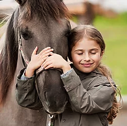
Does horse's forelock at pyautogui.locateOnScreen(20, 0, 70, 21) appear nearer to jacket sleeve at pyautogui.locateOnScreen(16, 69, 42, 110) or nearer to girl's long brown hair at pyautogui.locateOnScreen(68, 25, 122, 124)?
girl's long brown hair at pyautogui.locateOnScreen(68, 25, 122, 124)

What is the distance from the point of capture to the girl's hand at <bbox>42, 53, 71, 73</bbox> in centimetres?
318

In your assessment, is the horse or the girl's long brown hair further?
the girl's long brown hair

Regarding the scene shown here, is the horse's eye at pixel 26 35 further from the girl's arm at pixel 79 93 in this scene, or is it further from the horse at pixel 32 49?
the girl's arm at pixel 79 93

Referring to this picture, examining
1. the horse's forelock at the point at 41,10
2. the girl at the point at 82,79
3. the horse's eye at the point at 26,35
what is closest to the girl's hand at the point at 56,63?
the girl at the point at 82,79

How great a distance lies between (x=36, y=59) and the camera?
3.22 metres

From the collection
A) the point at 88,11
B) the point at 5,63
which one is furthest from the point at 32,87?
the point at 88,11

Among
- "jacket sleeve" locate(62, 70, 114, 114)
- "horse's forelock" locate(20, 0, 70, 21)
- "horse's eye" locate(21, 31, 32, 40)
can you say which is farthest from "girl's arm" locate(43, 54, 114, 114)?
"horse's forelock" locate(20, 0, 70, 21)

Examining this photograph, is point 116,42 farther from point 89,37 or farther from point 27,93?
point 27,93

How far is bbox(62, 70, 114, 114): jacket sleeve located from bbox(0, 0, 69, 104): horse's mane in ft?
1.80

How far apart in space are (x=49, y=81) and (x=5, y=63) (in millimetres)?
825

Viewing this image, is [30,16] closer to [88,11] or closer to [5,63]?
[5,63]

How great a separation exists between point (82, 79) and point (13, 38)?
0.78 metres

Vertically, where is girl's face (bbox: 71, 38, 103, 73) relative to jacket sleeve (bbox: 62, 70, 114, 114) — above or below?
above

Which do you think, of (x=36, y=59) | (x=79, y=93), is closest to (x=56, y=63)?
(x=36, y=59)
